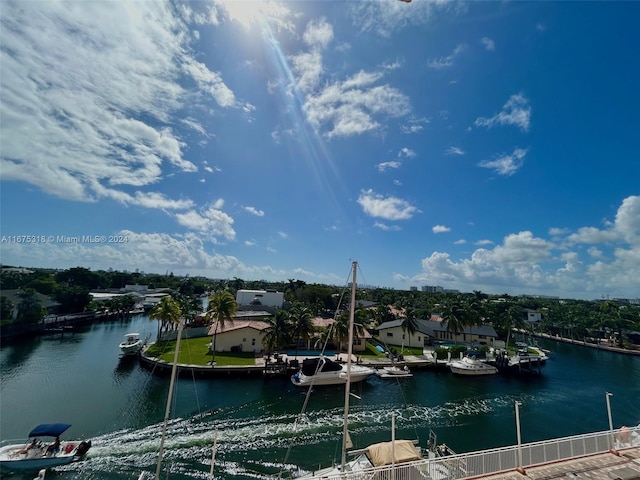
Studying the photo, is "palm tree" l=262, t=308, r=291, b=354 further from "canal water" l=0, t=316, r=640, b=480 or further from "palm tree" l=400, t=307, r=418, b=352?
"palm tree" l=400, t=307, r=418, b=352

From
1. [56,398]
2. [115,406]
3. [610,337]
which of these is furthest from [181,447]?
[610,337]

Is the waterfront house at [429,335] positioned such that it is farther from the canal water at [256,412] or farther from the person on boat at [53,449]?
the person on boat at [53,449]

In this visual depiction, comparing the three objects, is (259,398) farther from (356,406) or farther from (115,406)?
(115,406)

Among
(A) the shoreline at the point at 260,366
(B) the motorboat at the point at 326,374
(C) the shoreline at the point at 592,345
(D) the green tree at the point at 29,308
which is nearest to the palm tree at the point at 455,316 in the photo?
(A) the shoreline at the point at 260,366

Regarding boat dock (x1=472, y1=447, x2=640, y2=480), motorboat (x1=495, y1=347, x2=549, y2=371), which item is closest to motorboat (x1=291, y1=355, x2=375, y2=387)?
boat dock (x1=472, y1=447, x2=640, y2=480)

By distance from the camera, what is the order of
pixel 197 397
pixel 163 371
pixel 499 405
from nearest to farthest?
pixel 197 397 < pixel 499 405 < pixel 163 371

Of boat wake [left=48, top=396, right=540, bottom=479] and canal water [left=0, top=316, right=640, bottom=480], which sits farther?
canal water [left=0, top=316, right=640, bottom=480]

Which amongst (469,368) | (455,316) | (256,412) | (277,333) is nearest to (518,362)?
(469,368)
